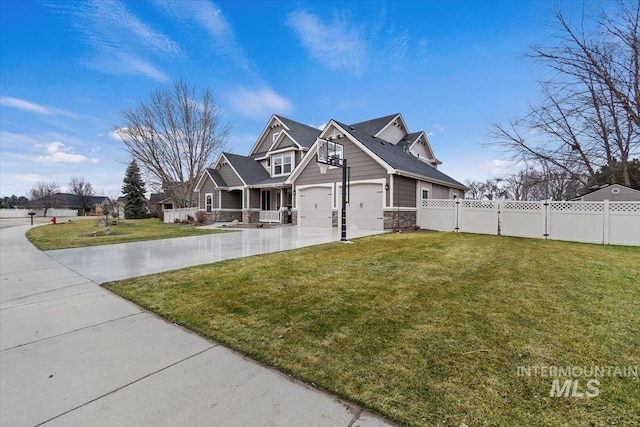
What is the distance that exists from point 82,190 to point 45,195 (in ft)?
19.1

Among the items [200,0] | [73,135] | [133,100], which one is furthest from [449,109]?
[73,135]

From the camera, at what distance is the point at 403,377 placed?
2.16 metres

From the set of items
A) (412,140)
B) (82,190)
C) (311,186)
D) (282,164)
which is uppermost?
(412,140)

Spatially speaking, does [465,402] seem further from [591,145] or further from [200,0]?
[591,145]

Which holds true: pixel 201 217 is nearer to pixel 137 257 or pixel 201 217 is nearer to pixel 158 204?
pixel 137 257

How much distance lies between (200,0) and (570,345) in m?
13.9

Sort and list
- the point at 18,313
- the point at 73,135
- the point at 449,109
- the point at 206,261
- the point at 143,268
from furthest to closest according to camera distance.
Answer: the point at 73,135, the point at 449,109, the point at 206,261, the point at 143,268, the point at 18,313

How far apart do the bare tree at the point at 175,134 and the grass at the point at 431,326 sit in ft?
83.0

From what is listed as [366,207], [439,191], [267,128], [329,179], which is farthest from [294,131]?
[439,191]

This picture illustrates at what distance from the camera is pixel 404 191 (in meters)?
13.4

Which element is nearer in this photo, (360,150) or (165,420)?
(165,420)

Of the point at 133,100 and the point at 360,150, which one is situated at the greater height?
the point at 133,100

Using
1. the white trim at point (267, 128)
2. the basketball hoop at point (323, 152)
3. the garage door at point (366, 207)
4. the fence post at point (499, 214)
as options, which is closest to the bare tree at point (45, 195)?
the white trim at point (267, 128)

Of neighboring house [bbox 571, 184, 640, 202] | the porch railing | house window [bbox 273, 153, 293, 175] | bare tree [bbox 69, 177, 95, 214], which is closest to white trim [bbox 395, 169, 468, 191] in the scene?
neighboring house [bbox 571, 184, 640, 202]
